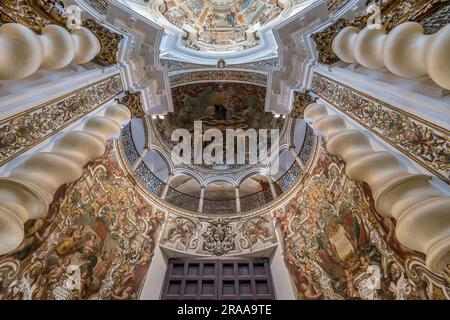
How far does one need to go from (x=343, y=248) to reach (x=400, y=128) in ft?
7.84

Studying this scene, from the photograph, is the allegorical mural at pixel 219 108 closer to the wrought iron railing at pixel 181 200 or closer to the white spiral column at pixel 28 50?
the wrought iron railing at pixel 181 200

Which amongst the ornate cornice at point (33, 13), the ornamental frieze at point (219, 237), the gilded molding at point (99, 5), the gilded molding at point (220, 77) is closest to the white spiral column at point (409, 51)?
the ornate cornice at point (33, 13)

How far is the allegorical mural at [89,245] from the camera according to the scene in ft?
10.7

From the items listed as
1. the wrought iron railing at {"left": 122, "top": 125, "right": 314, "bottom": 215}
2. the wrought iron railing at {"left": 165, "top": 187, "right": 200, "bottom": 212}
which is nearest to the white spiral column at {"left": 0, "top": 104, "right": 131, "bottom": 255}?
the wrought iron railing at {"left": 122, "top": 125, "right": 314, "bottom": 215}

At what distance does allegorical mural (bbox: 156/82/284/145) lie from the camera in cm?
1016

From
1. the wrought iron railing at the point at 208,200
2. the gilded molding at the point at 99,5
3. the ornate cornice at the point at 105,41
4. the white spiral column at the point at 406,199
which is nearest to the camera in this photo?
the white spiral column at the point at 406,199

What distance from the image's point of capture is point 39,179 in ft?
7.96

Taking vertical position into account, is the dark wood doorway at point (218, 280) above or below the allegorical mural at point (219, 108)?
below

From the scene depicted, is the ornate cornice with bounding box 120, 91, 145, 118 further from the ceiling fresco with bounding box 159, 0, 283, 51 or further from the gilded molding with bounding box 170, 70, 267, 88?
the ceiling fresco with bounding box 159, 0, 283, 51

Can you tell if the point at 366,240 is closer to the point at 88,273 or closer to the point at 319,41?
the point at 319,41

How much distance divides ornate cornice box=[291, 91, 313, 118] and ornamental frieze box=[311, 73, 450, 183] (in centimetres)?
63

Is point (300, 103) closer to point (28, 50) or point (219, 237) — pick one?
point (219, 237)

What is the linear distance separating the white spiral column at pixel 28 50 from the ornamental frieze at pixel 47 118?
2.07ft

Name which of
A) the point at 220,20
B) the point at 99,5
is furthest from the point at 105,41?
the point at 220,20
